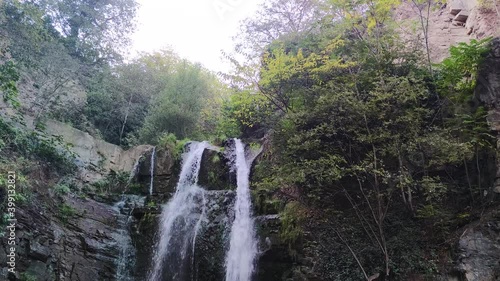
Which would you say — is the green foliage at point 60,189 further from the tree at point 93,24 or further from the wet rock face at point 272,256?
the tree at point 93,24

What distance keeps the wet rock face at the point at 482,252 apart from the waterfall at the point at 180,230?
259 inches

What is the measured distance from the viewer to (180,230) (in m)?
9.96

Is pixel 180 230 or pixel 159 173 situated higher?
pixel 159 173

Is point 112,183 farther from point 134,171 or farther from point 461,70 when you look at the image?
point 461,70

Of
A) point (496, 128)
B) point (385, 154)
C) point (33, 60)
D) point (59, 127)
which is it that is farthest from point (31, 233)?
point (496, 128)

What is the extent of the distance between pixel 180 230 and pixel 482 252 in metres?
7.53

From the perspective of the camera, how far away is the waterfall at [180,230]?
940cm

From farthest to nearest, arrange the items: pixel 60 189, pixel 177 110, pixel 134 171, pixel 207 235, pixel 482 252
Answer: pixel 177 110 → pixel 134 171 → pixel 60 189 → pixel 207 235 → pixel 482 252

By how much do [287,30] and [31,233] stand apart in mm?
13806

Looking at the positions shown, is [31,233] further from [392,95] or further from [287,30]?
[287,30]

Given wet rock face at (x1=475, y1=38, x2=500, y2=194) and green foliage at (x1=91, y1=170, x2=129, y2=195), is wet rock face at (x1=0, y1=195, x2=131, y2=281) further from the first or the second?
wet rock face at (x1=475, y1=38, x2=500, y2=194)

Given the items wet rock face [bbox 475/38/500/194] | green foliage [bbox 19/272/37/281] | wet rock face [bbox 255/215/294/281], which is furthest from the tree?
wet rock face [bbox 475/38/500/194]

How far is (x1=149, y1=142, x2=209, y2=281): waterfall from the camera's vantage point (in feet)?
30.8

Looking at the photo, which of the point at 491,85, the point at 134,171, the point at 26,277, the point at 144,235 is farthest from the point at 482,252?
the point at 134,171
